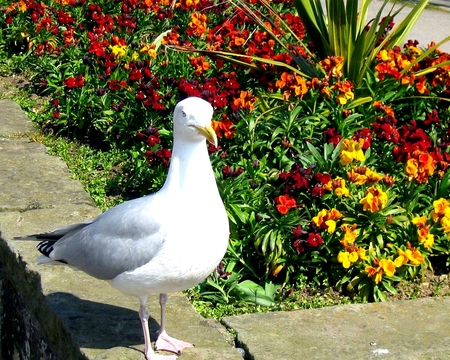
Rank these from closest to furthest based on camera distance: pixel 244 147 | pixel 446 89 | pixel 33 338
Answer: pixel 33 338, pixel 244 147, pixel 446 89

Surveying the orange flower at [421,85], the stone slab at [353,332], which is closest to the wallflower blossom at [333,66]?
the orange flower at [421,85]

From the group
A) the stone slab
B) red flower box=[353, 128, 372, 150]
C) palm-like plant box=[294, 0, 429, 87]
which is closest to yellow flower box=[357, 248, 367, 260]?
the stone slab

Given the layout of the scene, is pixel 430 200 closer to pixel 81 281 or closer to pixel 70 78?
pixel 81 281

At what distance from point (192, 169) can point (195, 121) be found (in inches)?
7.8

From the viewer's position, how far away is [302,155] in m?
4.80

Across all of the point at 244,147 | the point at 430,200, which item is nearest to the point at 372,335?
the point at 430,200

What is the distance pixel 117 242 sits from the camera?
11.1 ft

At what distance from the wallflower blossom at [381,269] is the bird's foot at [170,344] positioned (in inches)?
41.3

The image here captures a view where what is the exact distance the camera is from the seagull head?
3.14 meters

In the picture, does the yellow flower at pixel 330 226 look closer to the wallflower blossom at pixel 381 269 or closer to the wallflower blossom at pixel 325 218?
the wallflower blossom at pixel 325 218

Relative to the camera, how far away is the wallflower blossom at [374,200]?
4184mm

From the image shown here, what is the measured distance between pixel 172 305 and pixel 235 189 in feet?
3.06

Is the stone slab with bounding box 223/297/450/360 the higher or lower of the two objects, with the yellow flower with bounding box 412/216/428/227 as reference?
lower

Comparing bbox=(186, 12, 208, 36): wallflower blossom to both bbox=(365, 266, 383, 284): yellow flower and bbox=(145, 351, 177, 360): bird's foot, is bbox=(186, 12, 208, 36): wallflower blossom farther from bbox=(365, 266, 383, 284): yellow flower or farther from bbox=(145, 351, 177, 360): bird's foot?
bbox=(145, 351, 177, 360): bird's foot
